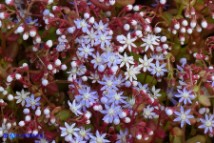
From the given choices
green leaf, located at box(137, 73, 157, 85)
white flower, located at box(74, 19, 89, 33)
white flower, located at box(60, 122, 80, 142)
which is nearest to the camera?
white flower, located at box(60, 122, 80, 142)

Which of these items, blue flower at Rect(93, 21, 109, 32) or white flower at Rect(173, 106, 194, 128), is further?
blue flower at Rect(93, 21, 109, 32)

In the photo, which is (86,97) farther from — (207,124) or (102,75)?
(207,124)

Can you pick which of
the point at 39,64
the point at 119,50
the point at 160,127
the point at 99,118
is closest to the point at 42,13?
the point at 39,64

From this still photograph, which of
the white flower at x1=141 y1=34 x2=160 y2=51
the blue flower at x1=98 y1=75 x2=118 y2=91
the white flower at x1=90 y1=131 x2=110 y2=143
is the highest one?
the white flower at x1=141 y1=34 x2=160 y2=51

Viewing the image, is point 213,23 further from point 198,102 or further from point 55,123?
point 55,123

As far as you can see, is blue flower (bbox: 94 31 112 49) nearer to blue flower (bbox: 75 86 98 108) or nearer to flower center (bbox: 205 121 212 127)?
blue flower (bbox: 75 86 98 108)

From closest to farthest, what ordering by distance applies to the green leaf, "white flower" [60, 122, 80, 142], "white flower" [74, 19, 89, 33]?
"white flower" [60, 122, 80, 142] < "white flower" [74, 19, 89, 33] < the green leaf

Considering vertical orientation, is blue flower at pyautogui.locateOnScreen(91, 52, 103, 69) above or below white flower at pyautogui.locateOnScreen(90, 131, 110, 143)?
above

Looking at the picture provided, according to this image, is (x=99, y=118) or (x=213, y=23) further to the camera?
(x=213, y=23)

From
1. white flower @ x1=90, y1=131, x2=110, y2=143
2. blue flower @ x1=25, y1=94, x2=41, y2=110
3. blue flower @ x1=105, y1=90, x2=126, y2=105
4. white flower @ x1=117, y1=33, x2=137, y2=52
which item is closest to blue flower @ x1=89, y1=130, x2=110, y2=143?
white flower @ x1=90, y1=131, x2=110, y2=143
